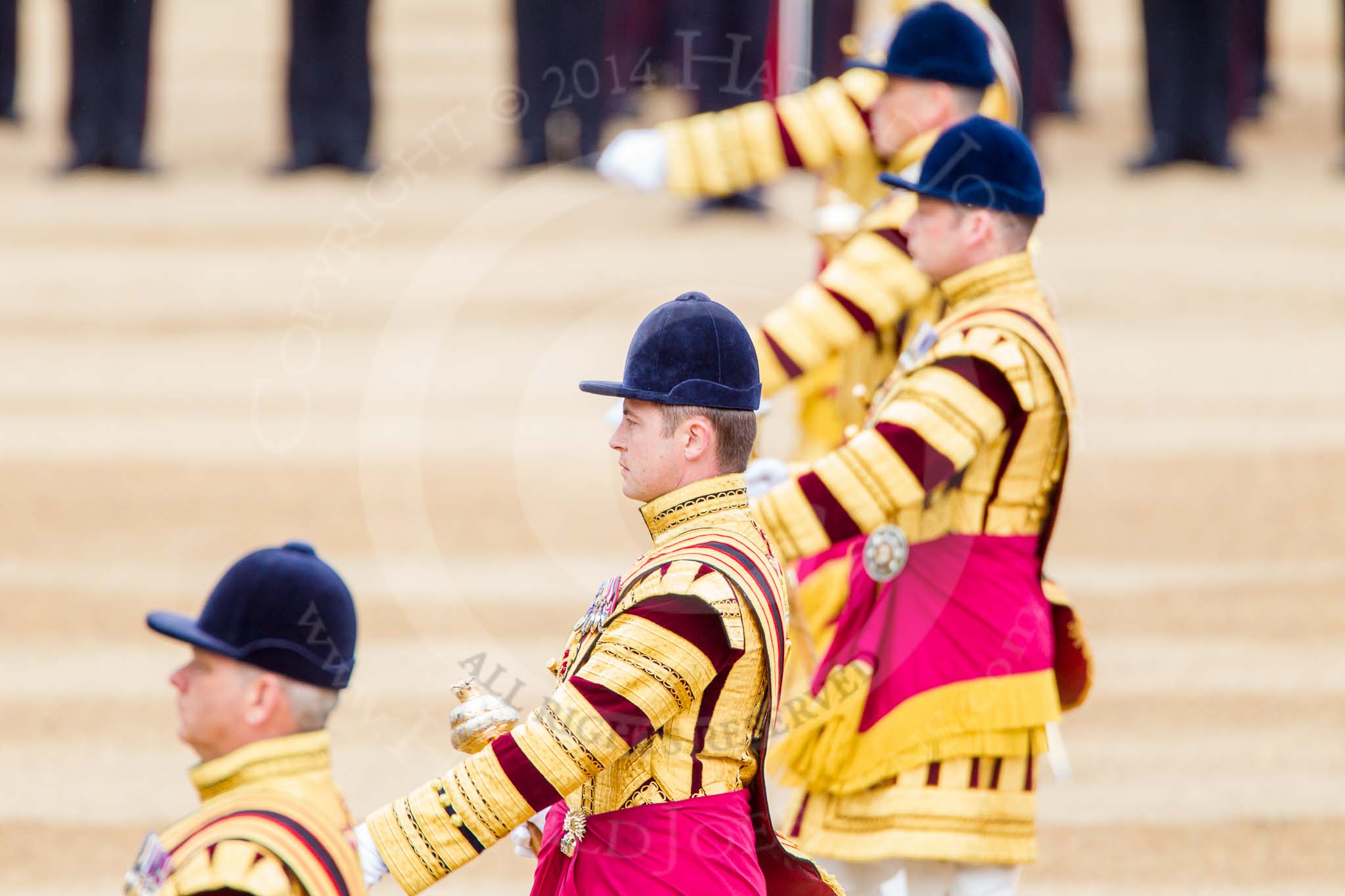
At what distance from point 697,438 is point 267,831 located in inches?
27.8

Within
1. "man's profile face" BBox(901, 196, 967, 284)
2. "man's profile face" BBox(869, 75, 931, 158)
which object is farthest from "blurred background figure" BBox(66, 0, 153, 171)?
"man's profile face" BBox(901, 196, 967, 284)

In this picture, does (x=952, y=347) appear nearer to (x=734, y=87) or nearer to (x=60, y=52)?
(x=734, y=87)

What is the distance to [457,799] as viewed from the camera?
2.42 metres

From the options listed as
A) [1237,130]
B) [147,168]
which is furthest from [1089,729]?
[1237,130]

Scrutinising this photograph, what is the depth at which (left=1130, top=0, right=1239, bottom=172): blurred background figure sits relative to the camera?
453 inches

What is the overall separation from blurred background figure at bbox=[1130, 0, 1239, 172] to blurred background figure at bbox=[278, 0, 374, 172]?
456 cm

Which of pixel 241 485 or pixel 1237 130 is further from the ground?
pixel 1237 130

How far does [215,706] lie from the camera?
8.45ft

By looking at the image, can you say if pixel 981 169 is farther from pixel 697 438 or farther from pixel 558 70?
pixel 558 70

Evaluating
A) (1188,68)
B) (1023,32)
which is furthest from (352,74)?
(1188,68)

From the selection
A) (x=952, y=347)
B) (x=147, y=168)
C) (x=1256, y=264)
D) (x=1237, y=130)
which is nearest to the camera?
(x=952, y=347)

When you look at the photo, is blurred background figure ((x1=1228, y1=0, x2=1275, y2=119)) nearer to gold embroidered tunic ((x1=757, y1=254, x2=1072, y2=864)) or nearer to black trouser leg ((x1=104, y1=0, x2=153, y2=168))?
black trouser leg ((x1=104, y1=0, x2=153, y2=168))

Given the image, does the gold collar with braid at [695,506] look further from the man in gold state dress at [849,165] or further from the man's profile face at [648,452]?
the man in gold state dress at [849,165]

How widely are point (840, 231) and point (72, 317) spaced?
6.62 m
